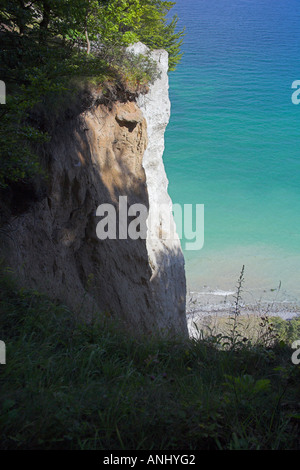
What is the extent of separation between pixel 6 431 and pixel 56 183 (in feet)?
16.5

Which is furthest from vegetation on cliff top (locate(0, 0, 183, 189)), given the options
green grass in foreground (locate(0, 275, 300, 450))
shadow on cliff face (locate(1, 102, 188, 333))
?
green grass in foreground (locate(0, 275, 300, 450))

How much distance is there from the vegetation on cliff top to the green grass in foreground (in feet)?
5.88

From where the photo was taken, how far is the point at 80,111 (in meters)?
7.86

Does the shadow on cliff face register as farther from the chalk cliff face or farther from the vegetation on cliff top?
the vegetation on cliff top

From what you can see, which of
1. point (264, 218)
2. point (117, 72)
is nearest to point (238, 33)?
point (264, 218)

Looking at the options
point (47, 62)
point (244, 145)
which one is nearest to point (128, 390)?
point (47, 62)

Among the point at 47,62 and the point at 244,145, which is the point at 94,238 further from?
the point at 244,145

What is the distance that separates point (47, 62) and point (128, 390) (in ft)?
19.9

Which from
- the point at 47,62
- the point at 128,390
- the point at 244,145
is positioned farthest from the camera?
the point at 244,145

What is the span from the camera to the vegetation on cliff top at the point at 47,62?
4617 mm

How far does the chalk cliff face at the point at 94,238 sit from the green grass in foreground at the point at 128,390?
0.79m

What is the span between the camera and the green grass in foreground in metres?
2.42

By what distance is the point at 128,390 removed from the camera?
2.94m

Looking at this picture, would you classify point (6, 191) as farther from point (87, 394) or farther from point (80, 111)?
point (87, 394)
